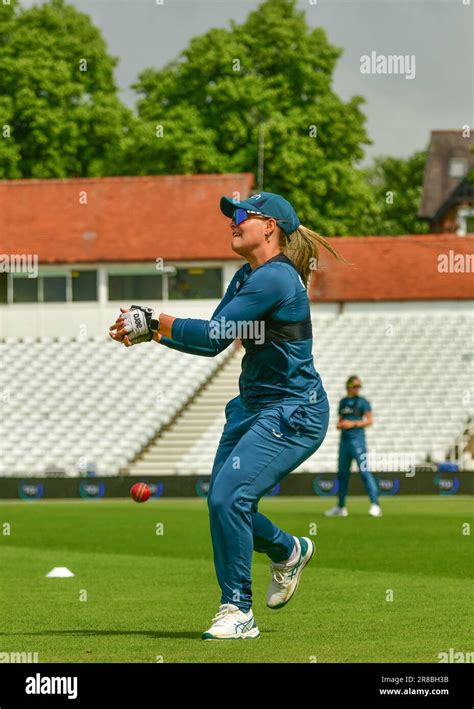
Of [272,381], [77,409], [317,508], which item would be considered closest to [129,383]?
[77,409]

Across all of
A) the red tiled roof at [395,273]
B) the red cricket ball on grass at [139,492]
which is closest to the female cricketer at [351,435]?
the red cricket ball on grass at [139,492]

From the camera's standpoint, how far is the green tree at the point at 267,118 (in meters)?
53.9

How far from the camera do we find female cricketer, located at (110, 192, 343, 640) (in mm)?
7504

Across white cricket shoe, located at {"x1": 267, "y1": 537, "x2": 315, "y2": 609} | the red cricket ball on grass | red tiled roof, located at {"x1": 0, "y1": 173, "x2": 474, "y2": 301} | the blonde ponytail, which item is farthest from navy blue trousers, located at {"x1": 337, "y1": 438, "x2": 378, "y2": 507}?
red tiled roof, located at {"x1": 0, "y1": 173, "x2": 474, "y2": 301}

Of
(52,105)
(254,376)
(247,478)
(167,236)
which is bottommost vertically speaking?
(247,478)

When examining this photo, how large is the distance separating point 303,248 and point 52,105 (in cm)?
5001

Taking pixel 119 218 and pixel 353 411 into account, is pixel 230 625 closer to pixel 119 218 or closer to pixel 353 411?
pixel 353 411

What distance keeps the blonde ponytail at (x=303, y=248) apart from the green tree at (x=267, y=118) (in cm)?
4536

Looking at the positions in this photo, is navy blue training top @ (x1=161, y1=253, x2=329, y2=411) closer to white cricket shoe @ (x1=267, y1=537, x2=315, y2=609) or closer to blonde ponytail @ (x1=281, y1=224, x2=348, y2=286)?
blonde ponytail @ (x1=281, y1=224, x2=348, y2=286)

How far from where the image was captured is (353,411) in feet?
→ 72.7

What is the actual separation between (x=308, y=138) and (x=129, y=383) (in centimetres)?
1996

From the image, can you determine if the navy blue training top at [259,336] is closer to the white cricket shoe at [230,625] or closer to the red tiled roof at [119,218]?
the white cricket shoe at [230,625]

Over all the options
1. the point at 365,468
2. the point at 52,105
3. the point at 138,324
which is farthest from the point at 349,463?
the point at 52,105

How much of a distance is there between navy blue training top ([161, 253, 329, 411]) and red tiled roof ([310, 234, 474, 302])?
35553 mm
